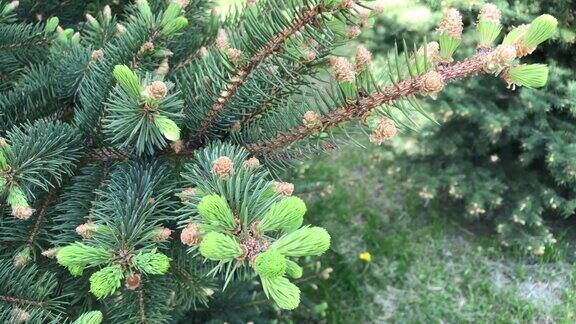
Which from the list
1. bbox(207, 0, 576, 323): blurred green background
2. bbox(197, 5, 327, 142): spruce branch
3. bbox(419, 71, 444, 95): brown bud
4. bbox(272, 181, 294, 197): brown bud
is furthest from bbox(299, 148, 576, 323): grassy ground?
bbox(419, 71, 444, 95): brown bud

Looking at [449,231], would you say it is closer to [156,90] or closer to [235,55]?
[235,55]

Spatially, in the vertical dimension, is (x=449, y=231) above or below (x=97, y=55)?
below

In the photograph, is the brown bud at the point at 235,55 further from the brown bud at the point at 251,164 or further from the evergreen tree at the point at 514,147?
the evergreen tree at the point at 514,147

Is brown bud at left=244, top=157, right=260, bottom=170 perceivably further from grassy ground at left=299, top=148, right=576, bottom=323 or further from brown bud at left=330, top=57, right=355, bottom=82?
grassy ground at left=299, top=148, right=576, bottom=323

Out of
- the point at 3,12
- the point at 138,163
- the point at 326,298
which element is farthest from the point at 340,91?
the point at 326,298

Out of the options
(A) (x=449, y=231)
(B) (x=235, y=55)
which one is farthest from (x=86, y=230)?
(A) (x=449, y=231)
